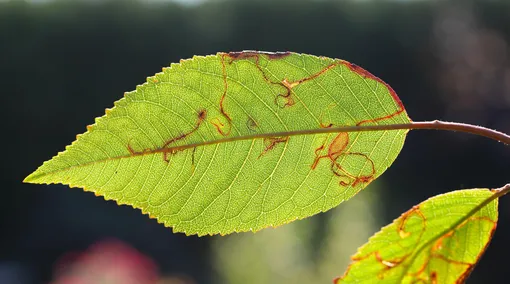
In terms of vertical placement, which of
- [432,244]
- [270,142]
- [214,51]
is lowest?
[432,244]

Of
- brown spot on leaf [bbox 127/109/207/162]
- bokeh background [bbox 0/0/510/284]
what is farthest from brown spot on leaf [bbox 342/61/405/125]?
bokeh background [bbox 0/0/510/284]

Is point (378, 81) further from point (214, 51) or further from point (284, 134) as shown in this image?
point (214, 51)

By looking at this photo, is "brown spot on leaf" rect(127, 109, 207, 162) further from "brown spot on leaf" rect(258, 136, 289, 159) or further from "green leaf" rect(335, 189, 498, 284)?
"green leaf" rect(335, 189, 498, 284)

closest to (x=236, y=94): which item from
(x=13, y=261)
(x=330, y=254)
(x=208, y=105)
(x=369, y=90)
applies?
(x=208, y=105)

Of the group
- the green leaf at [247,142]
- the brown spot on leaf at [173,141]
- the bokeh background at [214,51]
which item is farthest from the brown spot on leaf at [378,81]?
the bokeh background at [214,51]

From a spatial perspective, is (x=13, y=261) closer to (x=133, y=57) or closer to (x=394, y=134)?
(x=133, y=57)

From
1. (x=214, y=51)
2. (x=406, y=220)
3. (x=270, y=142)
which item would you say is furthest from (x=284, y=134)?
(x=214, y=51)

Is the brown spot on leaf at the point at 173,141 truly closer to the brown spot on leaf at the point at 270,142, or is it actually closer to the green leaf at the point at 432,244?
the brown spot on leaf at the point at 270,142
